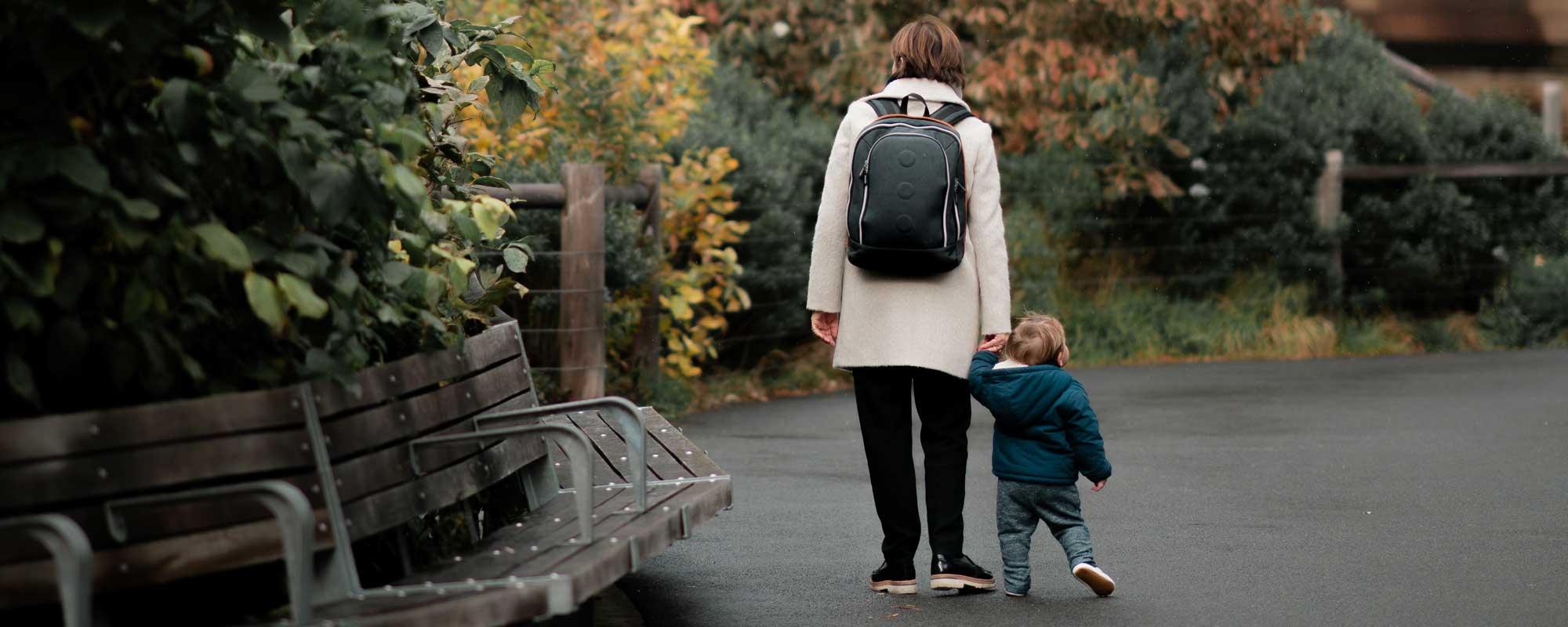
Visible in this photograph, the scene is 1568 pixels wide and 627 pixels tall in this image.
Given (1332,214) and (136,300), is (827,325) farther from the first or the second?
(1332,214)

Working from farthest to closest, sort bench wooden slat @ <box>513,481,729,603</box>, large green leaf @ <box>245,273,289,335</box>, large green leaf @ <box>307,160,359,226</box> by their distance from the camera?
bench wooden slat @ <box>513,481,729,603</box>
large green leaf @ <box>307,160,359,226</box>
large green leaf @ <box>245,273,289,335</box>

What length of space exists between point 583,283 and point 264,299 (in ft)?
19.1

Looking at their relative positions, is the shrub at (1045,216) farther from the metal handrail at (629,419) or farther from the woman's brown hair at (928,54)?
the metal handrail at (629,419)

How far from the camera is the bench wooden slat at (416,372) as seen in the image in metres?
3.89

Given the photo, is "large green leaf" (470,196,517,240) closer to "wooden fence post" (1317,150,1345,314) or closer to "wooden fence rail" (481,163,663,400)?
"wooden fence rail" (481,163,663,400)

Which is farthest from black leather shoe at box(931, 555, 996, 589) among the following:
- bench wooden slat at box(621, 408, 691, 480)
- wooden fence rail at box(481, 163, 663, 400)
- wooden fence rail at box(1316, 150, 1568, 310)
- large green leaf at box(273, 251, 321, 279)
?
wooden fence rail at box(1316, 150, 1568, 310)

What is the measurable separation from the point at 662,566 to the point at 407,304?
5.96 ft

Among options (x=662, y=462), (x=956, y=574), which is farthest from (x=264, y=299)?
(x=956, y=574)

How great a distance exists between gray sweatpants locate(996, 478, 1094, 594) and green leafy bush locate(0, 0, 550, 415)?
1943 mm

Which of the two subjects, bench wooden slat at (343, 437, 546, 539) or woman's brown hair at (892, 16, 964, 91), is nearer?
bench wooden slat at (343, 437, 546, 539)

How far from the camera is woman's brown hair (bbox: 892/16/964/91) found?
5.31 m

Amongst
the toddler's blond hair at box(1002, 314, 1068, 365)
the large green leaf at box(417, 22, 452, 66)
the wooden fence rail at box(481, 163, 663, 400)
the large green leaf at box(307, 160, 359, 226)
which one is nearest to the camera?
the large green leaf at box(307, 160, 359, 226)

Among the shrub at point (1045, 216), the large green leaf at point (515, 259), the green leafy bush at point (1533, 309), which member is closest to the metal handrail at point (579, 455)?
the large green leaf at point (515, 259)

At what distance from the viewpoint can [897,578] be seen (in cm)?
541
